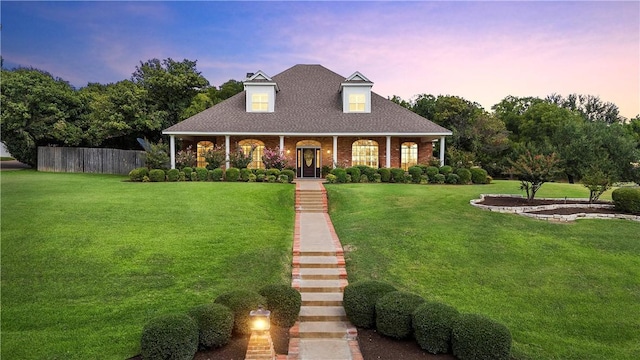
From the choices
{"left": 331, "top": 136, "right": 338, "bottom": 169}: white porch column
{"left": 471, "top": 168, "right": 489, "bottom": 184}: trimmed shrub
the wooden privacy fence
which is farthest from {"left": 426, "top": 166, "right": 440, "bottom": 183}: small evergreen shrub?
the wooden privacy fence

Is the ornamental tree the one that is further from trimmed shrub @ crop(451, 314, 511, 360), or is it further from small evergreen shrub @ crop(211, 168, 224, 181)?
small evergreen shrub @ crop(211, 168, 224, 181)

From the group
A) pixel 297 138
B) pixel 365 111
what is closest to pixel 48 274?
pixel 297 138

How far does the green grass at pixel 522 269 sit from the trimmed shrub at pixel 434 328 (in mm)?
1193

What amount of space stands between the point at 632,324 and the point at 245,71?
94.2 ft

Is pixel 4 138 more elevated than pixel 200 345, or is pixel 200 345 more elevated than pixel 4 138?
pixel 4 138

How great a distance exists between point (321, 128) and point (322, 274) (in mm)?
16580

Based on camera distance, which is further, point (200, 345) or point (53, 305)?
point (53, 305)

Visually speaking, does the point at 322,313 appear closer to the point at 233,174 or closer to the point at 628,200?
the point at 628,200

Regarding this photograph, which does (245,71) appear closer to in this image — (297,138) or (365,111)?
(297,138)

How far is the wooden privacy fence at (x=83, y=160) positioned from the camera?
96.9 ft

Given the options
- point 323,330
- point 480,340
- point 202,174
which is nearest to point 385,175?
point 202,174

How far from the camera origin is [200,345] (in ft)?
19.6

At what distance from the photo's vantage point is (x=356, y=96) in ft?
85.9

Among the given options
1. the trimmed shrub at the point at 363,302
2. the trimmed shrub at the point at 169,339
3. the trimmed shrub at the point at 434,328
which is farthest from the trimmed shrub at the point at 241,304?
the trimmed shrub at the point at 434,328
